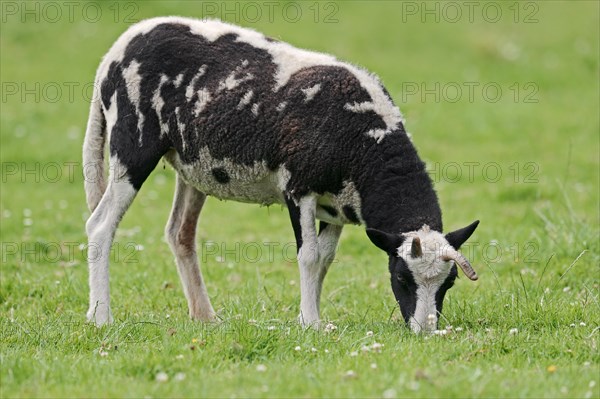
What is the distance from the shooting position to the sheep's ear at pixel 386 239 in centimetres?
698

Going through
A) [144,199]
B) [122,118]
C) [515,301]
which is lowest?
[144,199]

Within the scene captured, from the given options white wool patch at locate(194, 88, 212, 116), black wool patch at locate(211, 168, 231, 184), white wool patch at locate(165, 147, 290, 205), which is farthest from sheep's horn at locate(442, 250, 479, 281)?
white wool patch at locate(194, 88, 212, 116)

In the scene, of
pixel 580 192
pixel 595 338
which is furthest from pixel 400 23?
pixel 595 338

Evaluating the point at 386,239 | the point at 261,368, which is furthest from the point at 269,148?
the point at 261,368

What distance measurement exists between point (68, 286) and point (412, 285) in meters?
3.46

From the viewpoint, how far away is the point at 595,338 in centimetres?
659

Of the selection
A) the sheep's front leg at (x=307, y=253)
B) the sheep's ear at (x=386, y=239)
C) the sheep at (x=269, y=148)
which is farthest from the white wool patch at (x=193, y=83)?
the sheep's ear at (x=386, y=239)

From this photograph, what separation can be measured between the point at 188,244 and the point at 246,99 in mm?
1581

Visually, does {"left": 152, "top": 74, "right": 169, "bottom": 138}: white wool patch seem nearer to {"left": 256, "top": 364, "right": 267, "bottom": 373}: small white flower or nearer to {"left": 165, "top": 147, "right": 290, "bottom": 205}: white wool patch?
{"left": 165, "top": 147, "right": 290, "bottom": 205}: white wool patch

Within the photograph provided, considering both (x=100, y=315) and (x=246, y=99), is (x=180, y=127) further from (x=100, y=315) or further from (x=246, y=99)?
(x=100, y=315)

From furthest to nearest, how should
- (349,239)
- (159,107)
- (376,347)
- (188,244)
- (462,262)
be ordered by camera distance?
(349,239) < (188,244) < (159,107) < (462,262) < (376,347)

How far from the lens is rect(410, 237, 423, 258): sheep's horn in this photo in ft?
22.5

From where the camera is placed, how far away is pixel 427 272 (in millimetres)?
6934

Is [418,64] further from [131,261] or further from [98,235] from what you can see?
[98,235]
